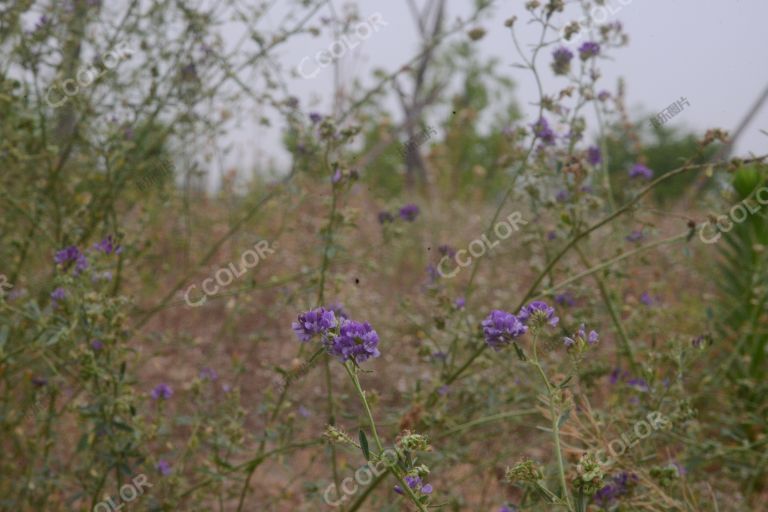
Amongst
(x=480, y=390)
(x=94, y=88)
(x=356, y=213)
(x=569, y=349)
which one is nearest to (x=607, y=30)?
(x=356, y=213)

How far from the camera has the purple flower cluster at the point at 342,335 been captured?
1240 mm

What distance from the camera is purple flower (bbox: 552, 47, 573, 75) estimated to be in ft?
7.82

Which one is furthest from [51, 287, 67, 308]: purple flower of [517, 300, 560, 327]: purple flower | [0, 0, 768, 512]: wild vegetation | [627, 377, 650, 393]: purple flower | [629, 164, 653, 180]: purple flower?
[629, 164, 653, 180]: purple flower

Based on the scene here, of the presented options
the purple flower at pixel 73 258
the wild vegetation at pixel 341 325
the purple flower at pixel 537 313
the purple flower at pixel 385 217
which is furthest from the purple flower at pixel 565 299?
the purple flower at pixel 73 258

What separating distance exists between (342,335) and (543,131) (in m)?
1.36

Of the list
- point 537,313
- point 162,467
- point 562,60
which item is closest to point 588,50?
point 562,60

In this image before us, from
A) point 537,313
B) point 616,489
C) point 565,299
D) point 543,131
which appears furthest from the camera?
point 565,299

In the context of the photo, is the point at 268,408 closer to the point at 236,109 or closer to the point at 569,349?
the point at 569,349

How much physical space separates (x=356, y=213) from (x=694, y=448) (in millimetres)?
1302

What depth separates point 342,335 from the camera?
1252mm

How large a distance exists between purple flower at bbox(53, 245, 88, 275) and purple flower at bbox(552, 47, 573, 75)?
154 cm

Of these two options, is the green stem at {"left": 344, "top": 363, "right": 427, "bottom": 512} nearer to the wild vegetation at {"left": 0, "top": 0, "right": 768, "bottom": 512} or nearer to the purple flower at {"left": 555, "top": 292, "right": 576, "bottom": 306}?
the wild vegetation at {"left": 0, "top": 0, "right": 768, "bottom": 512}

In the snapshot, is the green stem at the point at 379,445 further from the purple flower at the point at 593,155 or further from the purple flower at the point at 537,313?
the purple flower at the point at 593,155

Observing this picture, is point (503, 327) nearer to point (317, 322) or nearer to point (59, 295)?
point (317, 322)
